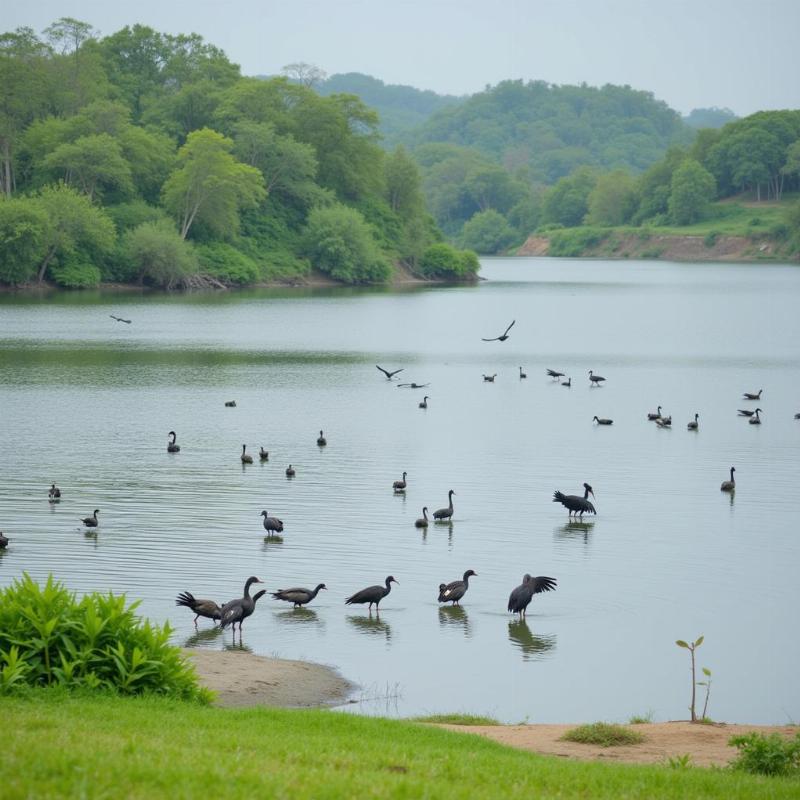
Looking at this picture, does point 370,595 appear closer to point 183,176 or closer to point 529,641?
point 529,641

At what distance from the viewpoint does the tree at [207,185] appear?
131 m

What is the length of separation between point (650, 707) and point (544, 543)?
1075cm

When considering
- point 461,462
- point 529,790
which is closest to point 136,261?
point 461,462

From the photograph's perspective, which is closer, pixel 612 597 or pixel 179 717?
pixel 179 717

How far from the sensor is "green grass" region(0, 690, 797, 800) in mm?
10383

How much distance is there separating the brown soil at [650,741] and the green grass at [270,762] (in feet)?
4.09

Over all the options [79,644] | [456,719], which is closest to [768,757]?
[456,719]

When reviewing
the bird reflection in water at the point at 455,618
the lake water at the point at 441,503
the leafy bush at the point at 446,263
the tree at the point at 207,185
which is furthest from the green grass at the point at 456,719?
the leafy bush at the point at 446,263

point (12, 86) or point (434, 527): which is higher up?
point (12, 86)

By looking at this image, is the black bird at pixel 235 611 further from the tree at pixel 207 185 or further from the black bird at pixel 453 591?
the tree at pixel 207 185

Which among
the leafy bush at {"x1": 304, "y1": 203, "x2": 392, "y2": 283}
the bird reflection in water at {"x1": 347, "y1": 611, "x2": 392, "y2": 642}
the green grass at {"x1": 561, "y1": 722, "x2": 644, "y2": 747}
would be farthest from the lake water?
the leafy bush at {"x1": 304, "y1": 203, "x2": 392, "y2": 283}

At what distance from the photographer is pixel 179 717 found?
1408 centimetres

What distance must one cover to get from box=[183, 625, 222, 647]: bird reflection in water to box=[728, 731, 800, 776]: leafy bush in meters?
10.9

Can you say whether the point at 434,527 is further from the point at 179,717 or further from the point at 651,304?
the point at 651,304
